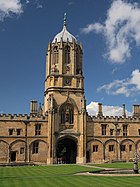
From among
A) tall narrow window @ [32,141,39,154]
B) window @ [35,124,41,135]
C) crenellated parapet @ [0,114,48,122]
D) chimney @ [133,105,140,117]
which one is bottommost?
tall narrow window @ [32,141,39,154]

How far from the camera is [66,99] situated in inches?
1937

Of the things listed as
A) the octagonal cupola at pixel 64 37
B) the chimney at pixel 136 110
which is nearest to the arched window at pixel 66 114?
the octagonal cupola at pixel 64 37

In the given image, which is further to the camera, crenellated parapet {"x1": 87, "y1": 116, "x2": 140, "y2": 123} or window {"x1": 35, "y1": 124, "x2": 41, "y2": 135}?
A: crenellated parapet {"x1": 87, "y1": 116, "x2": 140, "y2": 123}

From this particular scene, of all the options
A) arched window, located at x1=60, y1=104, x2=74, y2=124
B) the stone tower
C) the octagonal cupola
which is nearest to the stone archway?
the stone tower

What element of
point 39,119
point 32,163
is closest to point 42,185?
point 32,163

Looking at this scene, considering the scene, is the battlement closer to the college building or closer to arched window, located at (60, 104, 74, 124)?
the college building

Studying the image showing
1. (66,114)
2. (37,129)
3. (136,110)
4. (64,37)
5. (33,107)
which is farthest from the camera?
(136,110)

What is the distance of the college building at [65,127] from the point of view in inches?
1812

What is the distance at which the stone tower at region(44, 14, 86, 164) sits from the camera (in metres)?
47.2

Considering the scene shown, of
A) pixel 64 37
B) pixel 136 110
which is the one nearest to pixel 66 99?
pixel 64 37

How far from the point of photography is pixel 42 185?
656 inches

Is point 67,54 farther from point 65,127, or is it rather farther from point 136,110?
point 136,110

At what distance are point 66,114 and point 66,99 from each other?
2478mm

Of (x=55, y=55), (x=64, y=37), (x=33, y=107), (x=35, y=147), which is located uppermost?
(x=64, y=37)
